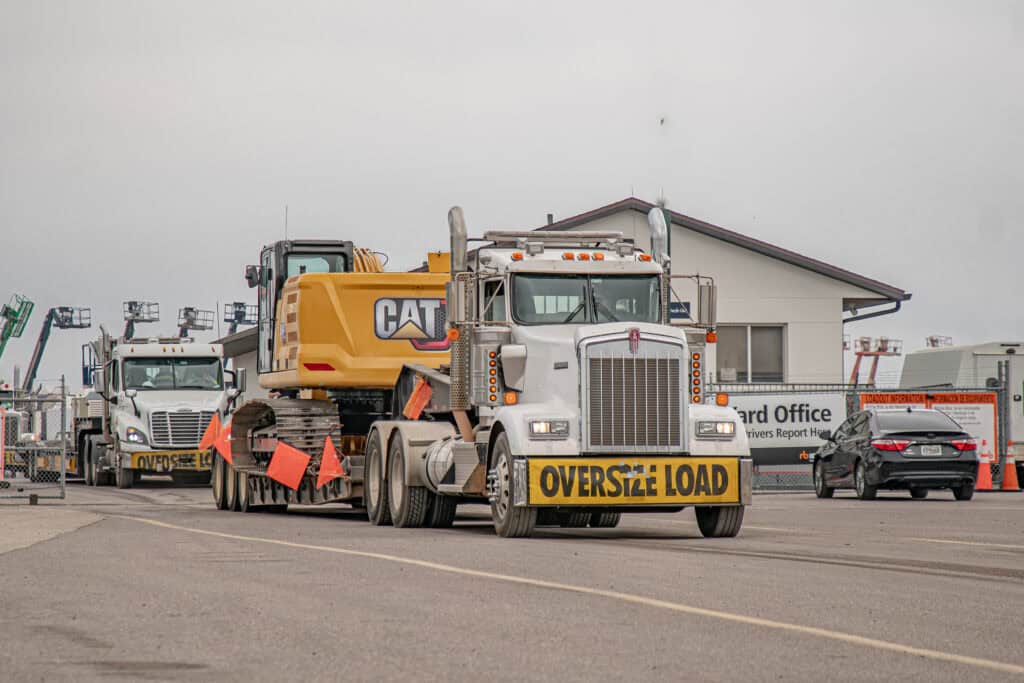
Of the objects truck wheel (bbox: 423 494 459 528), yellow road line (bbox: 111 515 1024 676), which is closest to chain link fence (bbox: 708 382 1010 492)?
truck wheel (bbox: 423 494 459 528)

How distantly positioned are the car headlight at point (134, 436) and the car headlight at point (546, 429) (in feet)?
73.5

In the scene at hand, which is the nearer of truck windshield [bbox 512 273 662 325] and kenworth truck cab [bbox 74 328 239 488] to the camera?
truck windshield [bbox 512 273 662 325]

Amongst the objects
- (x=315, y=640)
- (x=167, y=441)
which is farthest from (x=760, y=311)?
(x=315, y=640)

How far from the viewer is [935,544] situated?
637 inches

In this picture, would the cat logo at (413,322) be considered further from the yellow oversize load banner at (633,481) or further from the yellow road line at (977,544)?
the yellow road line at (977,544)

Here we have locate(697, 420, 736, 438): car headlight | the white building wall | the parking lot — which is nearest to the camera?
the parking lot

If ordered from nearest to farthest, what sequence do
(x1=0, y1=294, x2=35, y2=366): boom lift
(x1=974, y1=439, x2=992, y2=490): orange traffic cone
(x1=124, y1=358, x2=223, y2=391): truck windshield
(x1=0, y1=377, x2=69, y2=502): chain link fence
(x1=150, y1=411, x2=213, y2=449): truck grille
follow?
(x1=0, y1=377, x2=69, y2=502): chain link fence
(x1=974, y1=439, x2=992, y2=490): orange traffic cone
(x1=150, y1=411, x2=213, y2=449): truck grille
(x1=124, y1=358, x2=223, y2=391): truck windshield
(x1=0, y1=294, x2=35, y2=366): boom lift

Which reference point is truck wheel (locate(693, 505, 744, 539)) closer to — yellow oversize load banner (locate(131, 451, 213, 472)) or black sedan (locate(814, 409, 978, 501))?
black sedan (locate(814, 409, 978, 501))

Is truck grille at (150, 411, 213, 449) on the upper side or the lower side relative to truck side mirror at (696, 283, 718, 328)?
lower

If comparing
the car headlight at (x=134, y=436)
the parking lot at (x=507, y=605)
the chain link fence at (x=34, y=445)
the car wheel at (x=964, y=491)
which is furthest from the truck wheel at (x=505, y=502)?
the car headlight at (x=134, y=436)

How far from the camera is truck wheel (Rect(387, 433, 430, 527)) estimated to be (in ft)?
64.4

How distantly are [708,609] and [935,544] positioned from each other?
684cm

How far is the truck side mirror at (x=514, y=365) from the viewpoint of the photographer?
18.2 m

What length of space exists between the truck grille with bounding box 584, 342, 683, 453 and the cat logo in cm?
548
